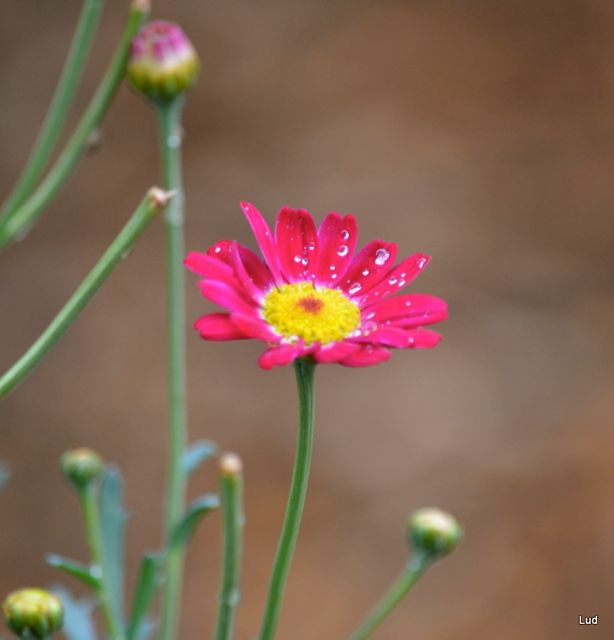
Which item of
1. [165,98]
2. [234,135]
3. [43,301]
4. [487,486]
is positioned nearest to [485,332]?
[487,486]

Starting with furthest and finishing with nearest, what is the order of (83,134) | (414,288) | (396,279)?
(414,288) < (83,134) < (396,279)

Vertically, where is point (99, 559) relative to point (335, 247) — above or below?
below

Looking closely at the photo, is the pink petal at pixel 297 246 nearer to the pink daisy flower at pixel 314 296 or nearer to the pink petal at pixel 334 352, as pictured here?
the pink daisy flower at pixel 314 296

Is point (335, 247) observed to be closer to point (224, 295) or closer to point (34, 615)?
point (224, 295)

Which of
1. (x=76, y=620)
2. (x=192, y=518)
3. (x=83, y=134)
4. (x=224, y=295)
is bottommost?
(x=76, y=620)

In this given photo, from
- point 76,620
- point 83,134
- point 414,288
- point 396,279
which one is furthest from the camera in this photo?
point 414,288

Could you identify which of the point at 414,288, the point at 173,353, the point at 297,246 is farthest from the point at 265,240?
the point at 414,288
